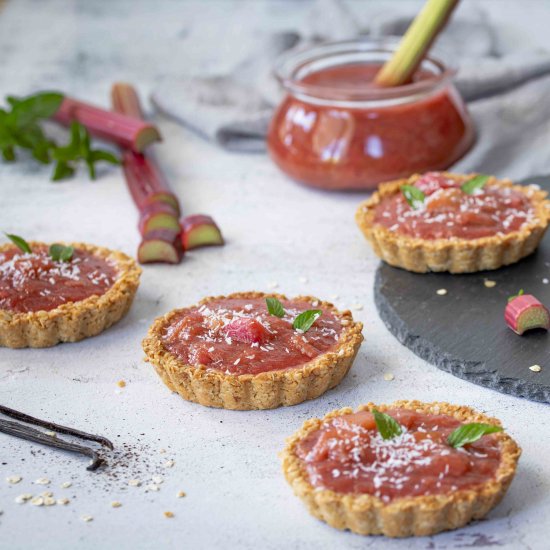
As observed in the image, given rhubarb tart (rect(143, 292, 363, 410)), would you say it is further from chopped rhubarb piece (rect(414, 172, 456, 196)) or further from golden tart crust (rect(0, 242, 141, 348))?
chopped rhubarb piece (rect(414, 172, 456, 196))

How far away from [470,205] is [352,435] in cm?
175

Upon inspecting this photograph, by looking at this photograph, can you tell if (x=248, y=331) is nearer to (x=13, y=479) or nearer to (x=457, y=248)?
(x=13, y=479)

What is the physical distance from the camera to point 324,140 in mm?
5387

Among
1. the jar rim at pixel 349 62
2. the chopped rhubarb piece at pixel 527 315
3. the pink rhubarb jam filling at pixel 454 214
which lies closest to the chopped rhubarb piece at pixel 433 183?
the pink rhubarb jam filling at pixel 454 214

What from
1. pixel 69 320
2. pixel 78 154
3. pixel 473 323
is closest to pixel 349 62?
pixel 78 154

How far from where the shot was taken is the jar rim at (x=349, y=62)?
5.26 meters

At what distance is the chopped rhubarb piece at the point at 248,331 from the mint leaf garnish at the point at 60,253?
99 cm

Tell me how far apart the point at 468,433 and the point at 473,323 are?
109 cm

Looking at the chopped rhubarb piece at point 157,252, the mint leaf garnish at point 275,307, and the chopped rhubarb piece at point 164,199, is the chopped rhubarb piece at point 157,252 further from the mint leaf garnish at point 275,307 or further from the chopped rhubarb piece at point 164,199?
the mint leaf garnish at point 275,307

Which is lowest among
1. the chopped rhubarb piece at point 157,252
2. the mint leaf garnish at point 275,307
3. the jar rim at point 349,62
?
the chopped rhubarb piece at point 157,252

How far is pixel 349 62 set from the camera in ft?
19.0

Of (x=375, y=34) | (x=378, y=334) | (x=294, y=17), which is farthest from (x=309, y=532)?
(x=294, y=17)

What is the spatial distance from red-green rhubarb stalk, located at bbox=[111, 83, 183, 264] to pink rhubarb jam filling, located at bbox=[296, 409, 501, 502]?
1825mm

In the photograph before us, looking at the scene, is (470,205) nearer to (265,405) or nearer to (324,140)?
(324,140)
